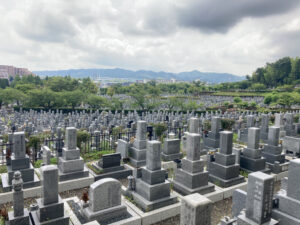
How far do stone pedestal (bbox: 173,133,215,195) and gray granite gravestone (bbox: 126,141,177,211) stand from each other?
0.84 metres

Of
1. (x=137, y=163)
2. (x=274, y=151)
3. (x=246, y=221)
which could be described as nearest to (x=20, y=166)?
(x=137, y=163)

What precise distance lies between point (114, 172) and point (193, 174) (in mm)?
3703

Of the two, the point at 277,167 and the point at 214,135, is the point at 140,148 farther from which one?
the point at 277,167

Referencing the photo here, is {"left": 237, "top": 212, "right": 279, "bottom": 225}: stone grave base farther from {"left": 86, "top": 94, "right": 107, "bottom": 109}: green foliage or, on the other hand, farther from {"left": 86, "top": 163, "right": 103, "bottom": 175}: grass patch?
{"left": 86, "top": 94, "right": 107, "bottom": 109}: green foliage

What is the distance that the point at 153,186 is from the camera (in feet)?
25.7

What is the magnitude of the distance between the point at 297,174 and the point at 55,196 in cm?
673

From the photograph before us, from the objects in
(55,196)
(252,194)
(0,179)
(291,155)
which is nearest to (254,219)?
(252,194)

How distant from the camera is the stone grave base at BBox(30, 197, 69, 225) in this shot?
6.31 meters

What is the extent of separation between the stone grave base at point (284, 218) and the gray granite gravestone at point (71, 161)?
723cm

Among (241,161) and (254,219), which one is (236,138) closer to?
(241,161)

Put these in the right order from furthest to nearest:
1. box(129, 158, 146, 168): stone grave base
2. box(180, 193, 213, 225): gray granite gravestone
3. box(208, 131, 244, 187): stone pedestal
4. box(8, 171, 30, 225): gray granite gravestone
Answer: box(129, 158, 146, 168): stone grave base, box(208, 131, 244, 187): stone pedestal, box(8, 171, 30, 225): gray granite gravestone, box(180, 193, 213, 225): gray granite gravestone

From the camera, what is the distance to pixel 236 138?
61.9 feet

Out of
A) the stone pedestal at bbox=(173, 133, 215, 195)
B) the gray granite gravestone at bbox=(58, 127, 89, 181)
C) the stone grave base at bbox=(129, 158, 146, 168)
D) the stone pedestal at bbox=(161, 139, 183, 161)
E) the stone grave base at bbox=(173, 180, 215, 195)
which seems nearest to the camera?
the stone grave base at bbox=(173, 180, 215, 195)

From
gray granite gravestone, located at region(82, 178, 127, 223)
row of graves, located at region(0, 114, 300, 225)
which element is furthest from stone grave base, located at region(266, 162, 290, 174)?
gray granite gravestone, located at region(82, 178, 127, 223)
